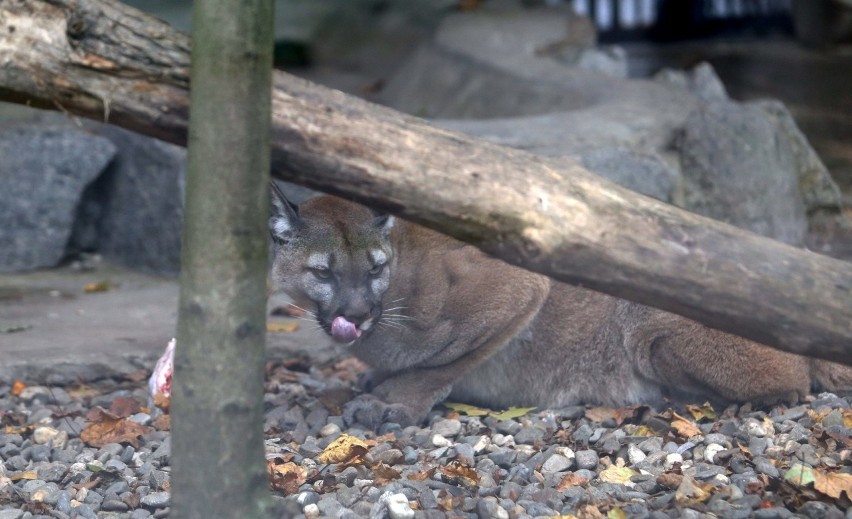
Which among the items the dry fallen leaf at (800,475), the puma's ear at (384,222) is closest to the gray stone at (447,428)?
the puma's ear at (384,222)

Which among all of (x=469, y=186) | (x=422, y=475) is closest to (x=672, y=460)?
(x=422, y=475)

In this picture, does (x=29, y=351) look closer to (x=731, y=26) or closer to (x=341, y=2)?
(x=341, y=2)

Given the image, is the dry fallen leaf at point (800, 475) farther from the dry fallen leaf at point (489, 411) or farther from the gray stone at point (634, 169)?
the gray stone at point (634, 169)

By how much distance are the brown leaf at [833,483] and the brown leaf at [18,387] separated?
12.1ft

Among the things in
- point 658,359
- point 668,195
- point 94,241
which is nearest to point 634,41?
point 668,195

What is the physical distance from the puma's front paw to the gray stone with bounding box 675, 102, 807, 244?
343 cm

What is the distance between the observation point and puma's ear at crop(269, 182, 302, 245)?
5121 mm

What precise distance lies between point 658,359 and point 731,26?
35.0ft

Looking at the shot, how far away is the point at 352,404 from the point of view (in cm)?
524

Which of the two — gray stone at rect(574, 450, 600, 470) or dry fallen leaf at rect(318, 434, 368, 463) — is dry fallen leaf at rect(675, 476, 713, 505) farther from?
dry fallen leaf at rect(318, 434, 368, 463)

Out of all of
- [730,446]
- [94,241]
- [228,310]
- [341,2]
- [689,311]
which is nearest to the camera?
[228,310]

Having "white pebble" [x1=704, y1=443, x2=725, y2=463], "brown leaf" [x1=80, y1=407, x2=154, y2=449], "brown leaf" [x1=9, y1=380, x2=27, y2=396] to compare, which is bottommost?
"brown leaf" [x1=9, y1=380, x2=27, y2=396]

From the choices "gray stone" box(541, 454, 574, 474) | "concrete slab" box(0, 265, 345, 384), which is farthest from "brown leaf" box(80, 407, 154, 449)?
"gray stone" box(541, 454, 574, 474)

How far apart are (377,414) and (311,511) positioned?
122 cm
